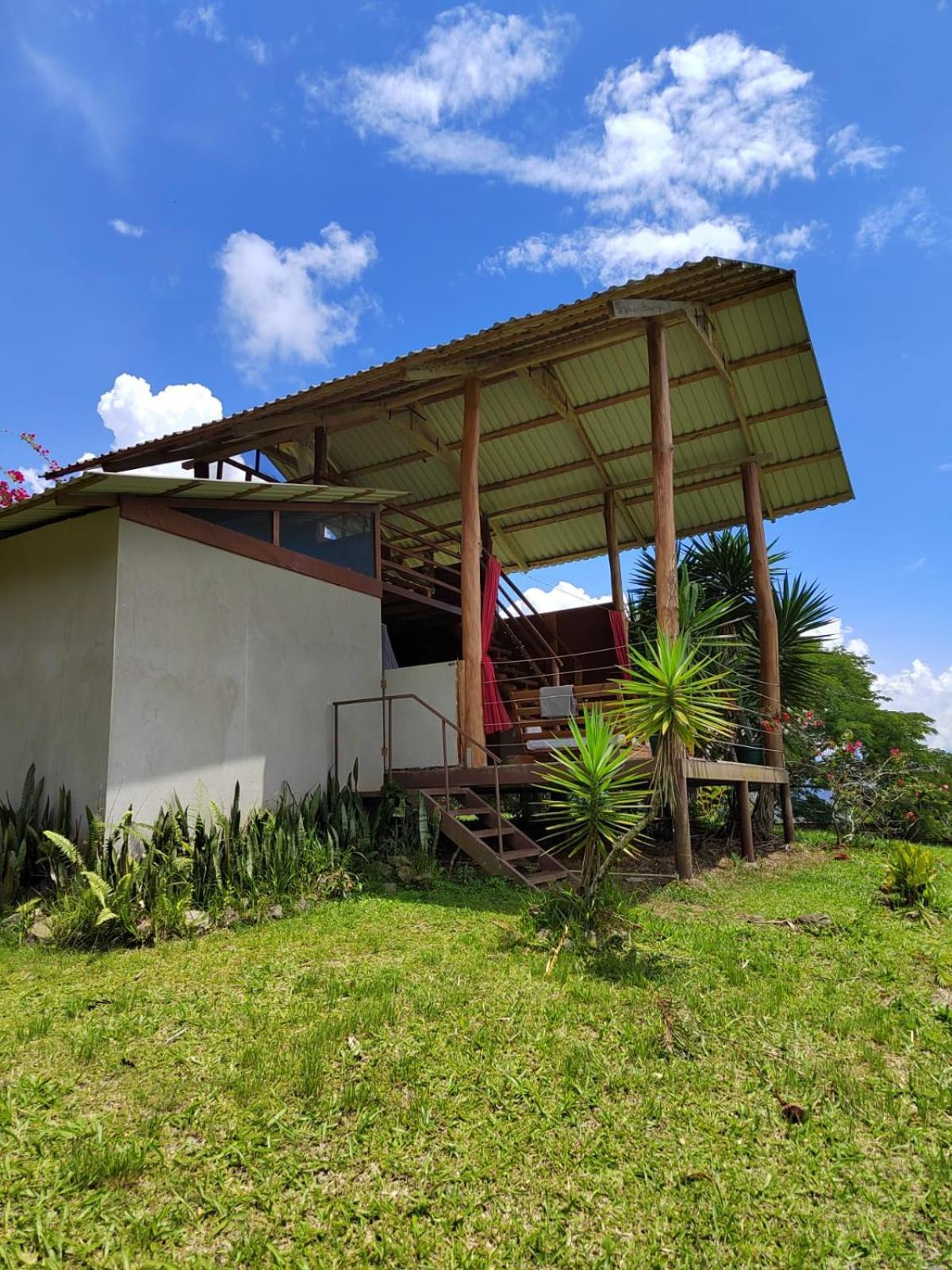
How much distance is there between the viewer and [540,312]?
9.09 metres

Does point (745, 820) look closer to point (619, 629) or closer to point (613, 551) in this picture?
point (619, 629)

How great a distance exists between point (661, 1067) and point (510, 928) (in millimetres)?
2273

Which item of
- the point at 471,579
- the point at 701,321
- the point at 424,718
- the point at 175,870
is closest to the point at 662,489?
the point at 471,579

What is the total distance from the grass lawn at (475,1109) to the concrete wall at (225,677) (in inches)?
104

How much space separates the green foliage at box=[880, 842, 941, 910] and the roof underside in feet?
20.8

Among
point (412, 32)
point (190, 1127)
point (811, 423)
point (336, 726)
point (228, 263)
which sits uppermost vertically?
point (412, 32)

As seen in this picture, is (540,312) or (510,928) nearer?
(510,928)

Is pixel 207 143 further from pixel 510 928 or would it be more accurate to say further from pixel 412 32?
pixel 510 928

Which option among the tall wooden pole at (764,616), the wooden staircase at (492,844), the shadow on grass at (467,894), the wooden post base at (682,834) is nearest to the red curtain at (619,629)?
the tall wooden pole at (764,616)

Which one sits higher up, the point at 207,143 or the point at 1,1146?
the point at 207,143

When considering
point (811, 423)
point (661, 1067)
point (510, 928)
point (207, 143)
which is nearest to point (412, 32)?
point (207, 143)

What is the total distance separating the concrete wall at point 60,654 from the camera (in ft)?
25.8

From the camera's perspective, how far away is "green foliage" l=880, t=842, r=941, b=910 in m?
7.37

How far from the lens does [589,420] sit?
13172 millimetres
